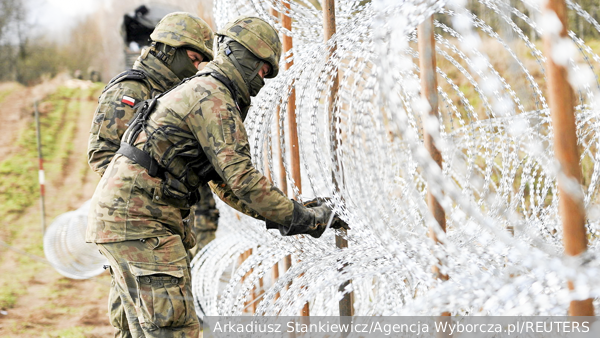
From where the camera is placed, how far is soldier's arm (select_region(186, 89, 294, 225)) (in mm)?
2732

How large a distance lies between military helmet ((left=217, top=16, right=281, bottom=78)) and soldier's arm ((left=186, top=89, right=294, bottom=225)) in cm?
30

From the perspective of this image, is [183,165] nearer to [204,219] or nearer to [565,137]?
[565,137]

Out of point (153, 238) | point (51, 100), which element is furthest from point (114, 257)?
point (51, 100)

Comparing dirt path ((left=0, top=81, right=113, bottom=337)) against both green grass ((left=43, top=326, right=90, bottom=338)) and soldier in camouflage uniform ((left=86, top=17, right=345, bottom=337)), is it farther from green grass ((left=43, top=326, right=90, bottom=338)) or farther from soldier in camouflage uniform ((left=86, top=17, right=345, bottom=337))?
soldier in camouflage uniform ((left=86, top=17, right=345, bottom=337))

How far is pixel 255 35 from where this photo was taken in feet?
9.58

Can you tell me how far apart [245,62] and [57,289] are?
897 cm

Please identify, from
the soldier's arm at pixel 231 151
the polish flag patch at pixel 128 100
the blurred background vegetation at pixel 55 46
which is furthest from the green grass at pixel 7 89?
the soldier's arm at pixel 231 151

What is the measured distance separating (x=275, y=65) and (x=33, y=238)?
1227cm

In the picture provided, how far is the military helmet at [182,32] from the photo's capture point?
370 cm

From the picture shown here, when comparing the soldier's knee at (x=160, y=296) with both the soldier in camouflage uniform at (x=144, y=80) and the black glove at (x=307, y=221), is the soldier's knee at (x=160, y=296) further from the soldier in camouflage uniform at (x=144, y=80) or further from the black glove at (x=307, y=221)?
the soldier in camouflage uniform at (x=144, y=80)

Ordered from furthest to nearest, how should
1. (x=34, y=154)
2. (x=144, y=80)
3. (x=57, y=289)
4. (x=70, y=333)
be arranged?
(x=34, y=154) < (x=57, y=289) < (x=70, y=333) < (x=144, y=80)

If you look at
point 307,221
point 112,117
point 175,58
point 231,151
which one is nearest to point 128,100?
point 112,117

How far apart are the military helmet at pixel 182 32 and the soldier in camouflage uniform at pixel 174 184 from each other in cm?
A: 79

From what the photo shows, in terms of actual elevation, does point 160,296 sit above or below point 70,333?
above
